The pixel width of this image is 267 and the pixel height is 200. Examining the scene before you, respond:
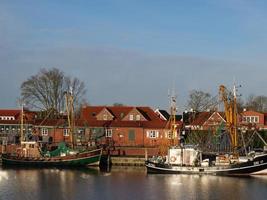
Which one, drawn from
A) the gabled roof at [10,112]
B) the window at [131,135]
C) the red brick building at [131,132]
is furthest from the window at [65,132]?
the gabled roof at [10,112]

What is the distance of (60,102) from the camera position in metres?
111

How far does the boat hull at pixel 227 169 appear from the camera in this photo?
67.4m

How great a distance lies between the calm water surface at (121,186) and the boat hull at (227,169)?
4.98 feet

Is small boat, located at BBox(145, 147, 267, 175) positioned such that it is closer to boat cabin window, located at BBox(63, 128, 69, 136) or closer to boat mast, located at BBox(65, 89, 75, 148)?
boat mast, located at BBox(65, 89, 75, 148)

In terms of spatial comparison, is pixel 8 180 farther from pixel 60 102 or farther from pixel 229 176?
pixel 60 102

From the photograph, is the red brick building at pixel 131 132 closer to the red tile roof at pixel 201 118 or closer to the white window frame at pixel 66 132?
the white window frame at pixel 66 132

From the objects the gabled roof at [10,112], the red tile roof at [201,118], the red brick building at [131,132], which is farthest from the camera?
the gabled roof at [10,112]

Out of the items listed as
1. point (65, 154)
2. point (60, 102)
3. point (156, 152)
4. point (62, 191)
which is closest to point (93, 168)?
point (65, 154)

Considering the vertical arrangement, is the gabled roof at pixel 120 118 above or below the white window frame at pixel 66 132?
above

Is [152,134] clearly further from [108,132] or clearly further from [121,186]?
[121,186]

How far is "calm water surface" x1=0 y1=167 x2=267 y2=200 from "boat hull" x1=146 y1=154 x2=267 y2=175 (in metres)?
1.52

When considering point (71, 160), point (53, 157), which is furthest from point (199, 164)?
point (53, 157)

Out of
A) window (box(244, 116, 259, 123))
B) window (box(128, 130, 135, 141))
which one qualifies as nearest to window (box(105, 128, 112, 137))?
window (box(128, 130, 135, 141))

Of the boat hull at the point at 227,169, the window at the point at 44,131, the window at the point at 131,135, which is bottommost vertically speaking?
the boat hull at the point at 227,169
